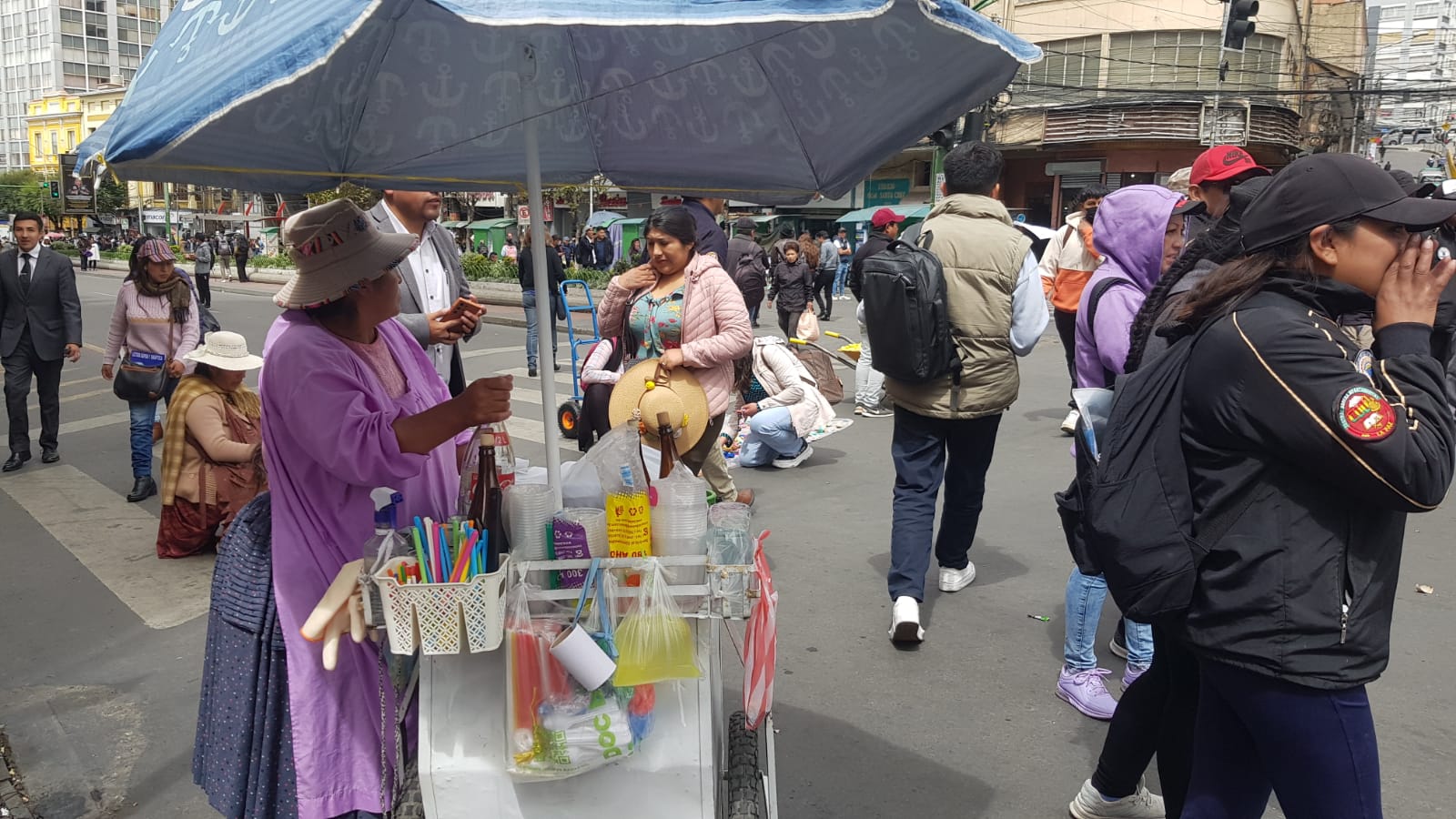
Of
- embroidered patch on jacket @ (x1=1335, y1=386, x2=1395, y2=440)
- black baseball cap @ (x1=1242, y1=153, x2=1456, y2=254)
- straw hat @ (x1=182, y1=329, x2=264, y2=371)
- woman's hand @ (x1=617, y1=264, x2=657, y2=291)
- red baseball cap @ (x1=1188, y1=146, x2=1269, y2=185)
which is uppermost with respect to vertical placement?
red baseball cap @ (x1=1188, y1=146, x2=1269, y2=185)

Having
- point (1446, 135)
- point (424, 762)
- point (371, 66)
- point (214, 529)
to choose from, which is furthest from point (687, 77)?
point (1446, 135)

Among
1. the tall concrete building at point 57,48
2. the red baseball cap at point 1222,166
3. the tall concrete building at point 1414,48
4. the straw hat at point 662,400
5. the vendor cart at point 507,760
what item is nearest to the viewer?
the vendor cart at point 507,760

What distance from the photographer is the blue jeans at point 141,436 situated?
6695 mm

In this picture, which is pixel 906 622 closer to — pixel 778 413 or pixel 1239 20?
pixel 778 413

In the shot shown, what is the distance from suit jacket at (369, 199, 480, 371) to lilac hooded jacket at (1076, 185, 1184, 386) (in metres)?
2.31

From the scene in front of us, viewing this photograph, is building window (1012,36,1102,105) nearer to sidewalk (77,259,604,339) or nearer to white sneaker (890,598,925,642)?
sidewalk (77,259,604,339)

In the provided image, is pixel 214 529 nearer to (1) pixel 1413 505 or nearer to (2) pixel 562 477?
(2) pixel 562 477

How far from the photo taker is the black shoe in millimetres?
6648

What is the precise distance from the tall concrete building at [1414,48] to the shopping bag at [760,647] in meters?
59.0

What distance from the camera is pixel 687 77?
2600 millimetres

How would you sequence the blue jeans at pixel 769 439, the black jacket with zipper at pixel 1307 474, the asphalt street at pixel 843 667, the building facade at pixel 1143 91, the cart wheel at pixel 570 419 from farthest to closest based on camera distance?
the building facade at pixel 1143 91 → the cart wheel at pixel 570 419 → the blue jeans at pixel 769 439 → the asphalt street at pixel 843 667 → the black jacket with zipper at pixel 1307 474

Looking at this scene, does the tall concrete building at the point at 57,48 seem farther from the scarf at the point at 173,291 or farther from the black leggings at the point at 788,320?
the scarf at the point at 173,291

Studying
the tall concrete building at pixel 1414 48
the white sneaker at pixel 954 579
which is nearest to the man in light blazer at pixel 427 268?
the white sneaker at pixel 954 579

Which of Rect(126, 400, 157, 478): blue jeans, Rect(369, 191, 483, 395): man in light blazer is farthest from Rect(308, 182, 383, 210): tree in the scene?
Rect(126, 400, 157, 478): blue jeans
